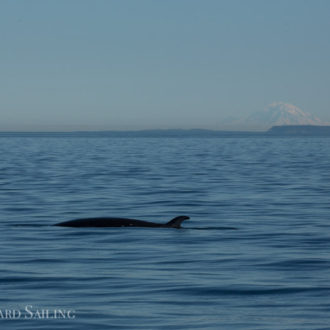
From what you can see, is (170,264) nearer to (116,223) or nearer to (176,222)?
(176,222)

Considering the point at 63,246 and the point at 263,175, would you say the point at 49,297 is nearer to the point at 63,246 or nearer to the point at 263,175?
the point at 63,246

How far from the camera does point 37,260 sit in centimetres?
1487

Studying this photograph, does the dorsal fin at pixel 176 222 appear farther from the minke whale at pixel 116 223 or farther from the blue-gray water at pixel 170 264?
the blue-gray water at pixel 170 264

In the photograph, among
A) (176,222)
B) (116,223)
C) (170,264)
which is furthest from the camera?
(116,223)

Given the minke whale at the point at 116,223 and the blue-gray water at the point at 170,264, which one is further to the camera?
the minke whale at the point at 116,223

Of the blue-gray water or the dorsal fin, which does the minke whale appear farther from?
the blue-gray water

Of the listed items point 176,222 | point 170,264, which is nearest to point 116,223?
point 176,222

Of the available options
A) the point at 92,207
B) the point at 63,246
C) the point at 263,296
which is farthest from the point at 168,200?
the point at 263,296

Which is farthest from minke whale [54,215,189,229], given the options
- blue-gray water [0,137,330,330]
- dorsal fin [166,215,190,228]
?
blue-gray water [0,137,330,330]

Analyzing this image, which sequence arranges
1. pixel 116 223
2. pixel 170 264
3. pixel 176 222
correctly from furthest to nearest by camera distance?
pixel 116 223
pixel 176 222
pixel 170 264

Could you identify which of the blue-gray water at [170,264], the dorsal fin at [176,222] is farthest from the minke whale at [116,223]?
the blue-gray water at [170,264]

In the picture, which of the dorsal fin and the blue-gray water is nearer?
the blue-gray water

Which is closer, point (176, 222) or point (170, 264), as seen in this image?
point (170, 264)

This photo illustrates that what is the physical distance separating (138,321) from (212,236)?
8.61 m
